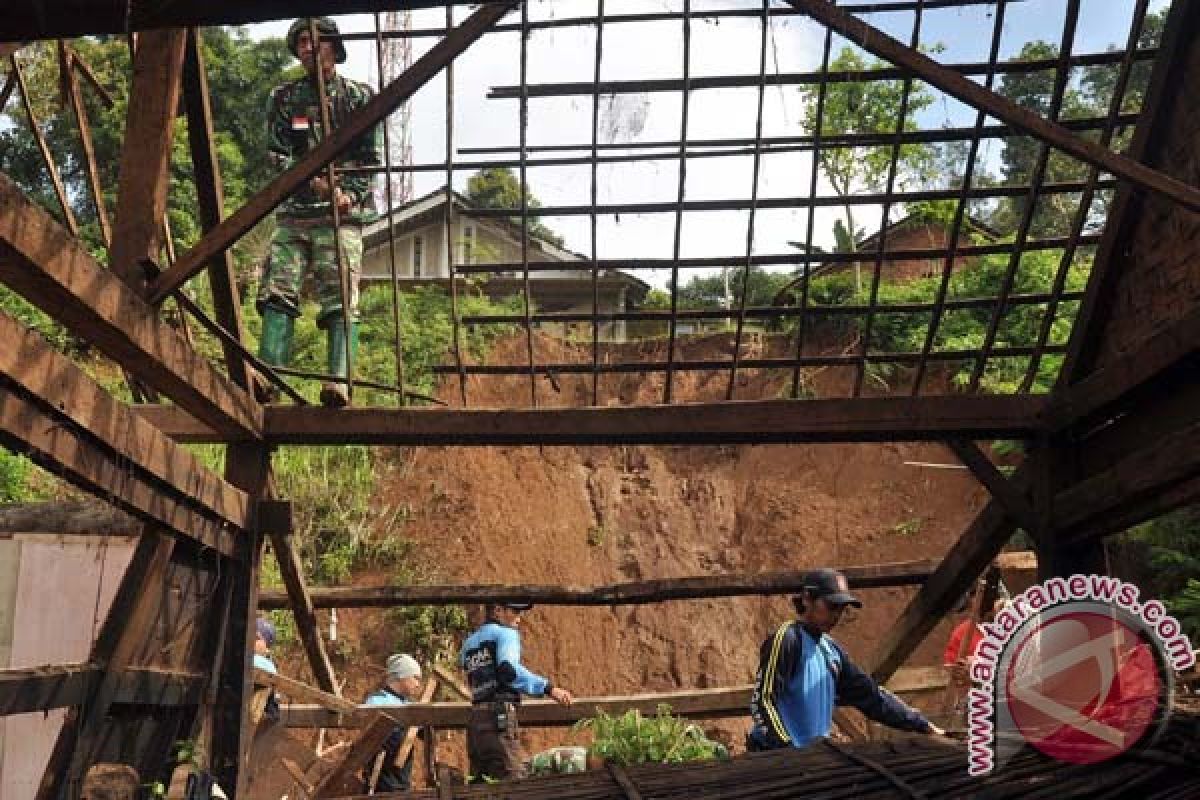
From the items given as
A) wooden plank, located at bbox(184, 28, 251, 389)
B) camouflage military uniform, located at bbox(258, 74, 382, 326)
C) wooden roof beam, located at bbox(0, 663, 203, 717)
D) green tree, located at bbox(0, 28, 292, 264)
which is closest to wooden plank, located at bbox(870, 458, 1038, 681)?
camouflage military uniform, located at bbox(258, 74, 382, 326)

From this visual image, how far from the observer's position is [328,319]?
5008 millimetres

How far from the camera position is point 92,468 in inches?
137

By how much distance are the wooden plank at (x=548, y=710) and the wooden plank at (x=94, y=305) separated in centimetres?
280

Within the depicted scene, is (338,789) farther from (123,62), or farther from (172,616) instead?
(123,62)

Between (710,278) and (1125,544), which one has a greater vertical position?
(710,278)

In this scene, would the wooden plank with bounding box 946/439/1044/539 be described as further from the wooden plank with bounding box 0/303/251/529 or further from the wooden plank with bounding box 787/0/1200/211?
the wooden plank with bounding box 0/303/251/529

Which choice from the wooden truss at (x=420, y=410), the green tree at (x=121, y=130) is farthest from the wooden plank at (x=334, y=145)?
the green tree at (x=121, y=130)

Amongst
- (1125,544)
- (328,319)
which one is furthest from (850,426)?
(1125,544)

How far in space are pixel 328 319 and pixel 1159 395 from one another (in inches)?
128

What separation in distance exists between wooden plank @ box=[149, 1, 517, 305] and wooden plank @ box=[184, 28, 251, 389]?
25 cm

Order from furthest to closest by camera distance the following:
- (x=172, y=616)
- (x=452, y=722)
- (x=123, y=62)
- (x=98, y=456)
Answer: (x=123, y=62) < (x=452, y=722) < (x=172, y=616) < (x=98, y=456)

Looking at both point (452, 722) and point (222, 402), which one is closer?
point (222, 402)

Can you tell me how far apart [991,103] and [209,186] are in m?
2.53

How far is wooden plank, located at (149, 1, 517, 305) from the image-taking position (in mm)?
3225
